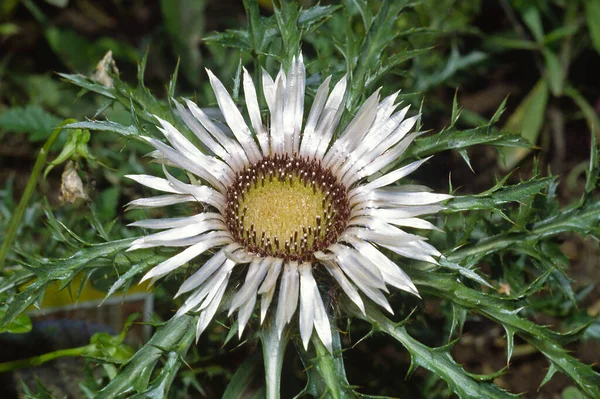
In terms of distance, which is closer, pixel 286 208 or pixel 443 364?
pixel 443 364

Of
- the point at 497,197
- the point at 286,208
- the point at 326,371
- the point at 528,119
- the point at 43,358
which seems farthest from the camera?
the point at 528,119

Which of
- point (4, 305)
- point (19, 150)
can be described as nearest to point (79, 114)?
point (19, 150)

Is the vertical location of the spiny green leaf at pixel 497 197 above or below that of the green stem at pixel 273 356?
above

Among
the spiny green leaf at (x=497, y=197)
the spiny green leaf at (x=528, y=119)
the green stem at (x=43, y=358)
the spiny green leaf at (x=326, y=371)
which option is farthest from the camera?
the spiny green leaf at (x=528, y=119)

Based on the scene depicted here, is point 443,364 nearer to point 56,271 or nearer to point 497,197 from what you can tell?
point 497,197

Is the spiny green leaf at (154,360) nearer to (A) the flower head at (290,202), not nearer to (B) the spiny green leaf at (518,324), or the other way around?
(A) the flower head at (290,202)

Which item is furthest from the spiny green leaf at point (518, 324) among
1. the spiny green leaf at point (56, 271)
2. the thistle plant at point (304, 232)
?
the spiny green leaf at point (56, 271)

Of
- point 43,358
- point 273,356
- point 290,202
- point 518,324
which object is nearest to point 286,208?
point 290,202

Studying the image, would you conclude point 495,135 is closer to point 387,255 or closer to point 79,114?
point 387,255
